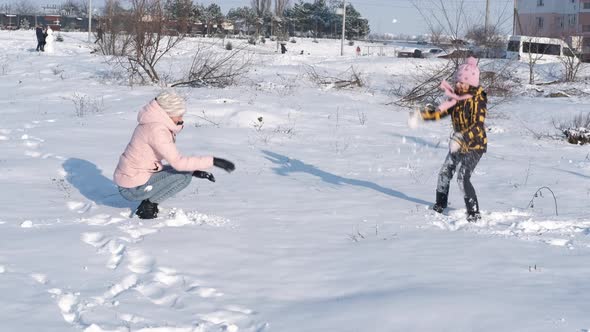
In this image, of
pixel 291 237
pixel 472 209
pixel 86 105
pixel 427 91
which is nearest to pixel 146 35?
pixel 86 105

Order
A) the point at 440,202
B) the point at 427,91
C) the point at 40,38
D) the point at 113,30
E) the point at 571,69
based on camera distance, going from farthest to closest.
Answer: the point at 40,38 → the point at 571,69 → the point at 113,30 → the point at 427,91 → the point at 440,202

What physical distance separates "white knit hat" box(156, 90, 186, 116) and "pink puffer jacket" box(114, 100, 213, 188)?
4cm

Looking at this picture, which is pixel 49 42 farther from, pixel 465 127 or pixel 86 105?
pixel 465 127

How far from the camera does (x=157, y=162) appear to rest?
6.53 meters

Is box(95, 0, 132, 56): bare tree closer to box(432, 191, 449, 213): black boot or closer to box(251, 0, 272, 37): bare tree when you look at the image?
box(432, 191, 449, 213): black boot

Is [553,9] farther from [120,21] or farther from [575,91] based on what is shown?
[120,21]

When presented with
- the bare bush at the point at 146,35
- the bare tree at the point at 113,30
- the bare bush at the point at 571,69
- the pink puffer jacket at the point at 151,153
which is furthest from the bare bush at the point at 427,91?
the pink puffer jacket at the point at 151,153

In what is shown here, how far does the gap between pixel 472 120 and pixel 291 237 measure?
83.7 inches

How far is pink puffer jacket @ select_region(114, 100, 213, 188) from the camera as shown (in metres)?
6.24

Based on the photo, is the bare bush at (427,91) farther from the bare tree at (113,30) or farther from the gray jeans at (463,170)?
the gray jeans at (463,170)

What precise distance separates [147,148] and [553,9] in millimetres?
63697

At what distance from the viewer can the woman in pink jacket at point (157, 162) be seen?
6.24 metres

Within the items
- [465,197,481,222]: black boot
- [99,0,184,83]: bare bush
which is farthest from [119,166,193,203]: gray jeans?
[99,0,184,83]: bare bush

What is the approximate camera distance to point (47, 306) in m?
4.14
